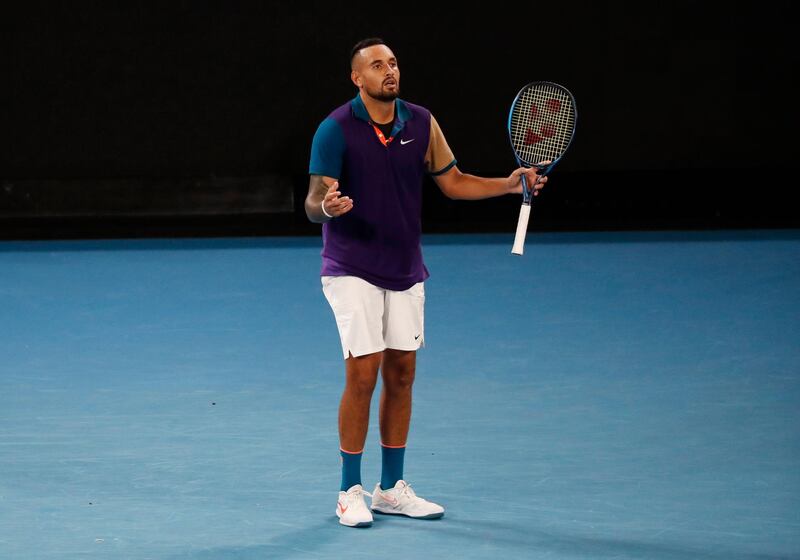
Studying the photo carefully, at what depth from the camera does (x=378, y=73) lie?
4.26 metres

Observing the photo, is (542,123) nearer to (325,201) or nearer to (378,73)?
(378,73)

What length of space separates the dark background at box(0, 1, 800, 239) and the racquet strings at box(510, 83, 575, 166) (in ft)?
25.3

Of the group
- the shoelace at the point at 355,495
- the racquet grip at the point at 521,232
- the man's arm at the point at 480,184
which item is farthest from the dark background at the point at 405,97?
the shoelace at the point at 355,495

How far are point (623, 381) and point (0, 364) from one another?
3.38 m

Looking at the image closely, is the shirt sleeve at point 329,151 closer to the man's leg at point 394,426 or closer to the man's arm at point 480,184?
the man's arm at point 480,184

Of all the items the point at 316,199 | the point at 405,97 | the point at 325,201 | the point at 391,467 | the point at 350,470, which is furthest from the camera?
the point at 405,97

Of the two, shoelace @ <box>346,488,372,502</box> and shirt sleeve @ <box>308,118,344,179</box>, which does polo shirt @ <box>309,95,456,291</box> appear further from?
shoelace @ <box>346,488,372,502</box>

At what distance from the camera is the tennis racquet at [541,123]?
488 cm

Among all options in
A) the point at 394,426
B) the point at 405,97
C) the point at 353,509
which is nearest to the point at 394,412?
the point at 394,426

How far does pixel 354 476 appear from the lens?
4.38 metres

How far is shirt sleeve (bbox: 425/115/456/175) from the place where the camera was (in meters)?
4.48

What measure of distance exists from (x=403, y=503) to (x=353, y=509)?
0.20 m

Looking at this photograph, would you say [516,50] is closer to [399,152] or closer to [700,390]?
[700,390]

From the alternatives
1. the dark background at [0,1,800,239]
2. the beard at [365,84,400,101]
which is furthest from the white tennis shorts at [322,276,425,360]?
the dark background at [0,1,800,239]
